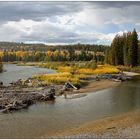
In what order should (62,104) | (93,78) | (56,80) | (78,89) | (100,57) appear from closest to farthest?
(62,104), (78,89), (56,80), (93,78), (100,57)

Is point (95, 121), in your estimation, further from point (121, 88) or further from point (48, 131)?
point (121, 88)

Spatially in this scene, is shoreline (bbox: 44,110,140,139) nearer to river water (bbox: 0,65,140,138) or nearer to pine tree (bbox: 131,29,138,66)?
river water (bbox: 0,65,140,138)

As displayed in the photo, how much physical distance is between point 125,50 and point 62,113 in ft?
226

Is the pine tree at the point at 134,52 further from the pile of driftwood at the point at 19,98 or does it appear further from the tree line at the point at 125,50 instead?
the pile of driftwood at the point at 19,98

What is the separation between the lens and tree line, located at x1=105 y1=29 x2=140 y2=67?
102 meters

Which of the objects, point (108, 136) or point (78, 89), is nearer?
point (108, 136)

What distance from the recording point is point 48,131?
31.4m

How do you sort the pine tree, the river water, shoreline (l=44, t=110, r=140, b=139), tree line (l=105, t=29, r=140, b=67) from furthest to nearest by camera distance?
tree line (l=105, t=29, r=140, b=67) < the pine tree < the river water < shoreline (l=44, t=110, r=140, b=139)

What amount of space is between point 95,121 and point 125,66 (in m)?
71.9

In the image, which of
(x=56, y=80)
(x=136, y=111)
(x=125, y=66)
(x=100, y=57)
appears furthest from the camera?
(x=100, y=57)

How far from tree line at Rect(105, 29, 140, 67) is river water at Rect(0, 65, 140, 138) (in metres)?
50.2

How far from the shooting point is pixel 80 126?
3294 centimetres

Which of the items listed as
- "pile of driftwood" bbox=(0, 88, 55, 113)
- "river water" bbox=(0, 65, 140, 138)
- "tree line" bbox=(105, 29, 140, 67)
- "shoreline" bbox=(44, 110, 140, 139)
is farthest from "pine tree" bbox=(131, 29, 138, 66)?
"shoreline" bbox=(44, 110, 140, 139)

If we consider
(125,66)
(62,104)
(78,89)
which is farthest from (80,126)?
(125,66)
